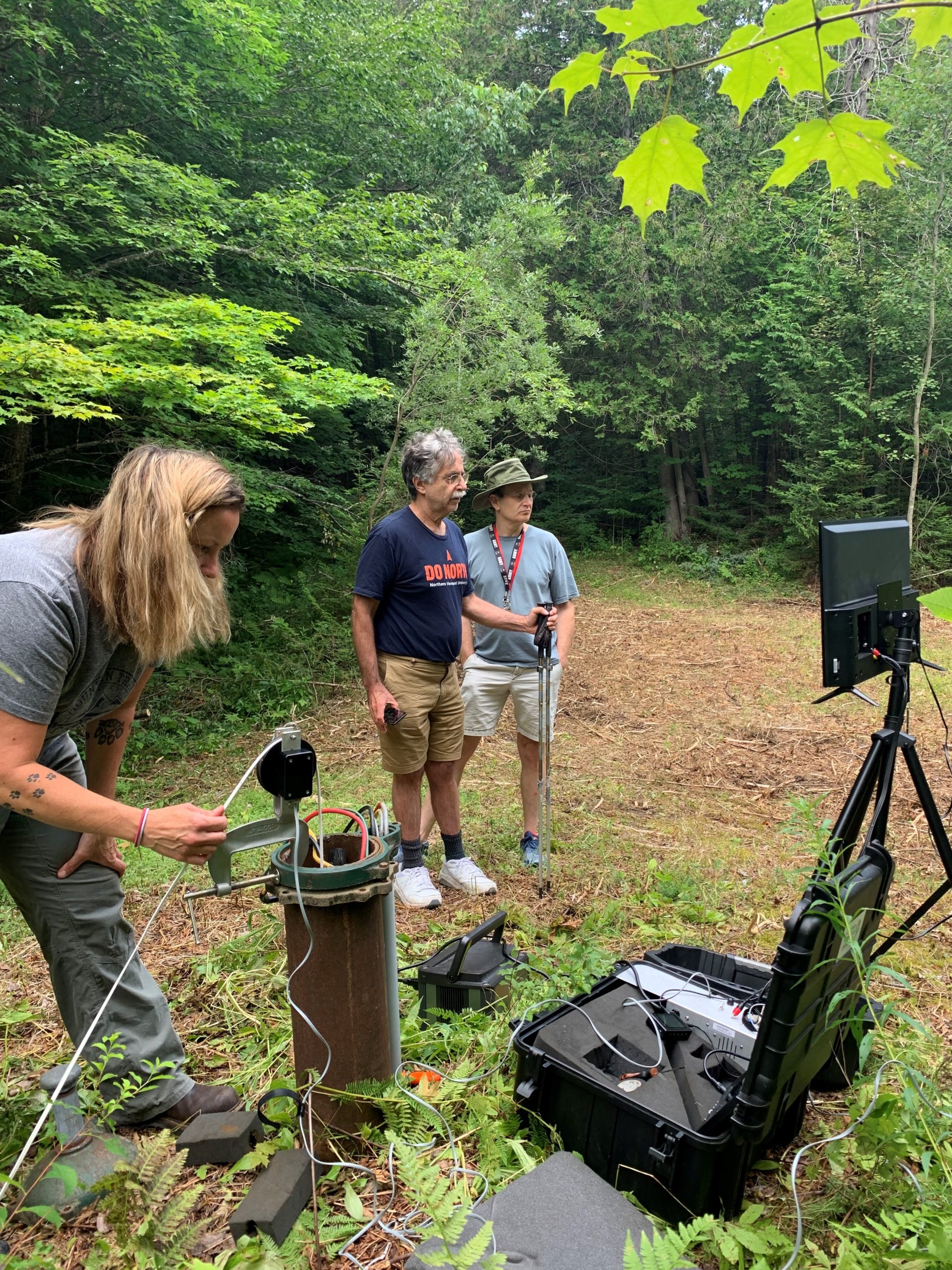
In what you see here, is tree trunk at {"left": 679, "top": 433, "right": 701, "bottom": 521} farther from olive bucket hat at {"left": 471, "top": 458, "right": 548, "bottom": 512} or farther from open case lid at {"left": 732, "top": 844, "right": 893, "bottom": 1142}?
open case lid at {"left": 732, "top": 844, "right": 893, "bottom": 1142}

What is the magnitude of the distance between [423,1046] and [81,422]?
6.75 metres

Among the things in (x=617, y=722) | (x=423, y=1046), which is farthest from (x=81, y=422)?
(x=423, y=1046)

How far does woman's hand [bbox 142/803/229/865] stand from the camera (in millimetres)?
1697

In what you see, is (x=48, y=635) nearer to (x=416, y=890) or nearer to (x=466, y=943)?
(x=466, y=943)

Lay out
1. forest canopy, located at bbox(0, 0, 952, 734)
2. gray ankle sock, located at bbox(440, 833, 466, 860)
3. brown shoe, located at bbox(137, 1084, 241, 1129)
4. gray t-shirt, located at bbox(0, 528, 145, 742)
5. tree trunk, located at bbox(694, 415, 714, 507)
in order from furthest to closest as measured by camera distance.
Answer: tree trunk, located at bbox(694, 415, 714, 507)
forest canopy, located at bbox(0, 0, 952, 734)
gray ankle sock, located at bbox(440, 833, 466, 860)
brown shoe, located at bbox(137, 1084, 241, 1129)
gray t-shirt, located at bbox(0, 528, 145, 742)

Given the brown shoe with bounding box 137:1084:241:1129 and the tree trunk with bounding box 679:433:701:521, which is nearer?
the brown shoe with bounding box 137:1084:241:1129

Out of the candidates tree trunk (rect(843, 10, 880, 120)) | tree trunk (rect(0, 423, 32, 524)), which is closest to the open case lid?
tree trunk (rect(0, 423, 32, 524))

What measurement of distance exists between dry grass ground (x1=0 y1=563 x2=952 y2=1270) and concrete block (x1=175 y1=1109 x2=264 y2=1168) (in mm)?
133

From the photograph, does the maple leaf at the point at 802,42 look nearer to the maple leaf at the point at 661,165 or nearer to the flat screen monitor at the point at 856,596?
the maple leaf at the point at 661,165

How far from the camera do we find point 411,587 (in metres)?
3.30

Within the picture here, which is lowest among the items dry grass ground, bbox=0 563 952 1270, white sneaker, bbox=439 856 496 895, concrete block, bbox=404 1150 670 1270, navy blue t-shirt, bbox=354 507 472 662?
dry grass ground, bbox=0 563 952 1270

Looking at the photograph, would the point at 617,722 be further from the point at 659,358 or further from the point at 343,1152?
the point at 659,358

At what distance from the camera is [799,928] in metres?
1.42

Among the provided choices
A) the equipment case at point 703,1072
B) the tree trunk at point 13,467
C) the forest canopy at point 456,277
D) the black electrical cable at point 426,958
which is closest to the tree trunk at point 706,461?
the forest canopy at point 456,277
